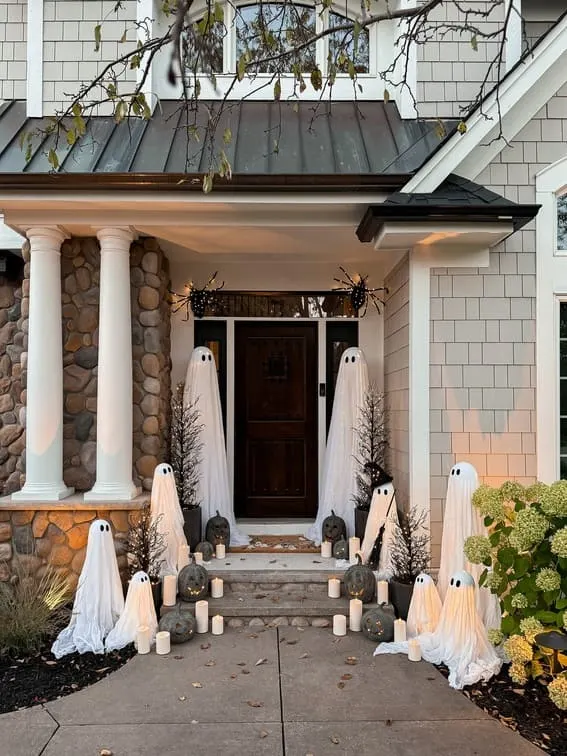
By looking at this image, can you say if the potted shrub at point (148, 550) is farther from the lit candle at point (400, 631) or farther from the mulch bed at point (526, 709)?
the mulch bed at point (526, 709)

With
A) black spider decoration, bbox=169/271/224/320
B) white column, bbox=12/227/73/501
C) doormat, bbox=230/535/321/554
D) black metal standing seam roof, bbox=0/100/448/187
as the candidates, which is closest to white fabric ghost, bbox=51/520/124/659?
white column, bbox=12/227/73/501

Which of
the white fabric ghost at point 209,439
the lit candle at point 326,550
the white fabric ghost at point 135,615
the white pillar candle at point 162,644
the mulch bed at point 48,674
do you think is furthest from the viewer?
the white fabric ghost at point 209,439

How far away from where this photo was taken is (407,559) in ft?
13.9

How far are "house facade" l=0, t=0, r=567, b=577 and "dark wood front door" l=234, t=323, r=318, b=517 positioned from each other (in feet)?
2.73

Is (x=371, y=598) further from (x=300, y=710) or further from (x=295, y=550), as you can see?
(x=300, y=710)

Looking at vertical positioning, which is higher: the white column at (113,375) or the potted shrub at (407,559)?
the white column at (113,375)

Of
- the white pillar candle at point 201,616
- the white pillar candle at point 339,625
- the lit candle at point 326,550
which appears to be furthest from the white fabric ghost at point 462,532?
the white pillar candle at point 201,616

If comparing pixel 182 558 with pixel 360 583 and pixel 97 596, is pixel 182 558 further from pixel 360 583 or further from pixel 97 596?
pixel 360 583

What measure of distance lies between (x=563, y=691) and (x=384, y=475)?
231cm

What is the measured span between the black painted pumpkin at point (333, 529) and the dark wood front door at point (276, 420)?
0.68m

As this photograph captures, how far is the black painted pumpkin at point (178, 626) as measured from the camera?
12.9 ft

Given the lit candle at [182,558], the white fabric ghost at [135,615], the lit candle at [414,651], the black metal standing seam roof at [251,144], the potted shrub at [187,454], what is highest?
the black metal standing seam roof at [251,144]

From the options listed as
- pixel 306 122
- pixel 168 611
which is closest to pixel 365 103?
pixel 306 122

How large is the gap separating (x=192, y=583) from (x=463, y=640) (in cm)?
195
